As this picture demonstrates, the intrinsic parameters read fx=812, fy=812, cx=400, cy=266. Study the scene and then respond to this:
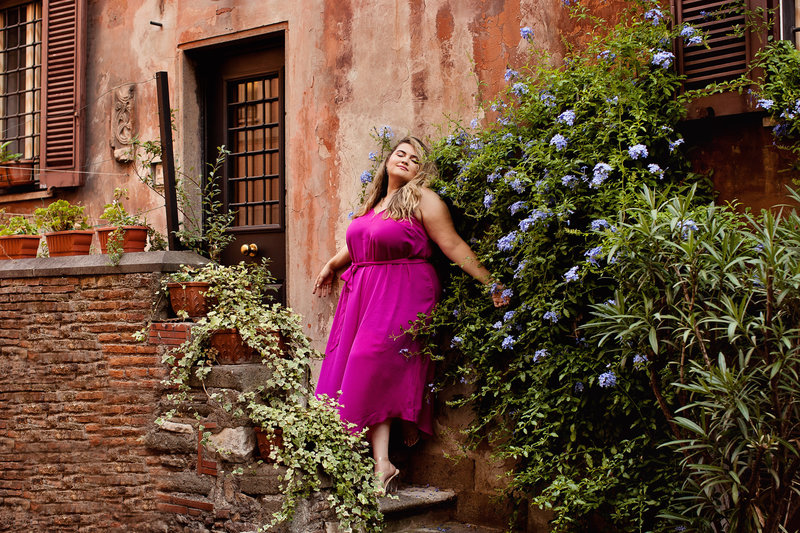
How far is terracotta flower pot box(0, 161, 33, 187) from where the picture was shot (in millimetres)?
7949

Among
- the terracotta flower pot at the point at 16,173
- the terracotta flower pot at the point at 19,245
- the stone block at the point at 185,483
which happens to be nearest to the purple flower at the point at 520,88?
the stone block at the point at 185,483

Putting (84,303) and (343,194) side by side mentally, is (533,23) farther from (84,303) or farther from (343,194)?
(84,303)

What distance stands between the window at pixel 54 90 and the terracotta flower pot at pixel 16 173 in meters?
0.11

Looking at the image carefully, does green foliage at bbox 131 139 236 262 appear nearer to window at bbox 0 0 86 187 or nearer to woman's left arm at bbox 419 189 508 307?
window at bbox 0 0 86 187

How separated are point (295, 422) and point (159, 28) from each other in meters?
4.43

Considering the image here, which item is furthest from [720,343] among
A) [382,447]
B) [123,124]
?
[123,124]

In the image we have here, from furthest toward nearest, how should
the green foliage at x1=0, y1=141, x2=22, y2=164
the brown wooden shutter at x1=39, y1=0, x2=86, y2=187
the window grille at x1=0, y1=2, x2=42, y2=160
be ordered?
the window grille at x1=0, y1=2, x2=42, y2=160 → the green foliage at x1=0, y1=141, x2=22, y2=164 → the brown wooden shutter at x1=39, y1=0, x2=86, y2=187

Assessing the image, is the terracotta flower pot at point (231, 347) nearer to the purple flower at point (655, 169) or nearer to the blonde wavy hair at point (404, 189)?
the blonde wavy hair at point (404, 189)

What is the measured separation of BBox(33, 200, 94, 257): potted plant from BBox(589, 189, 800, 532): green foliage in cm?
377

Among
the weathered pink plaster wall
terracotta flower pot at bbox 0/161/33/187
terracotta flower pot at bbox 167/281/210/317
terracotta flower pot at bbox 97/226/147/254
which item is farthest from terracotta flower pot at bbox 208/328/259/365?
terracotta flower pot at bbox 0/161/33/187

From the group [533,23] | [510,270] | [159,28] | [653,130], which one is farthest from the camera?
[159,28]

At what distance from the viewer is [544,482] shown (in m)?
4.72

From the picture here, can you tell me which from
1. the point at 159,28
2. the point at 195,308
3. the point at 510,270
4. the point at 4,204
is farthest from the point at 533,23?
the point at 4,204

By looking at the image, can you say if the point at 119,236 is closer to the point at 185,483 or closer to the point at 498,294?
the point at 185,483
